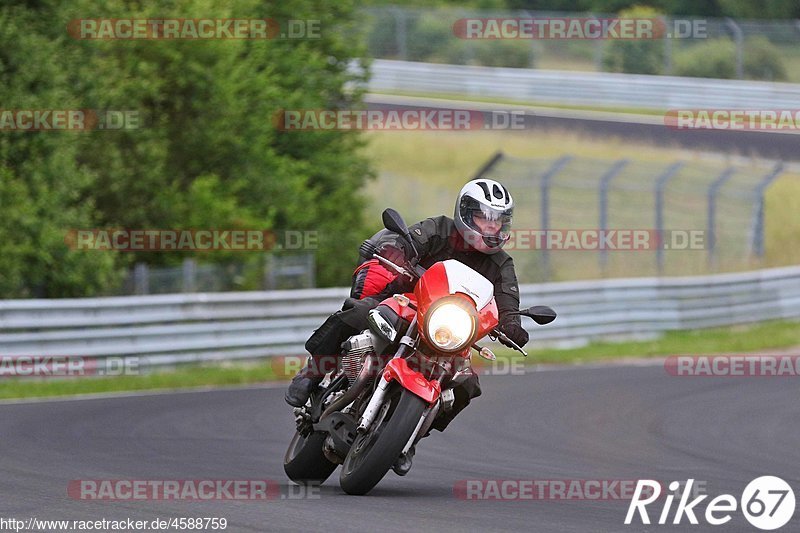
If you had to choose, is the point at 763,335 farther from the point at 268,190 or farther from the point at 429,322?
the point at 429,322

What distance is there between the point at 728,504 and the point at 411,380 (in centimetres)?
171

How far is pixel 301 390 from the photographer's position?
8.56 meters

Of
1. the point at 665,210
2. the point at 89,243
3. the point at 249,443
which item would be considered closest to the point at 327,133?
the point at 665,210

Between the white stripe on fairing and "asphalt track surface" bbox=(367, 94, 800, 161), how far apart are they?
2809cm

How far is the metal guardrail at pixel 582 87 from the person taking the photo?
36.5 meters

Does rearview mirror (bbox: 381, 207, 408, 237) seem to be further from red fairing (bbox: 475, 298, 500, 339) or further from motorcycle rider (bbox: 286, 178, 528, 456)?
red fairing (bbox: 475, 298, 500, 339)

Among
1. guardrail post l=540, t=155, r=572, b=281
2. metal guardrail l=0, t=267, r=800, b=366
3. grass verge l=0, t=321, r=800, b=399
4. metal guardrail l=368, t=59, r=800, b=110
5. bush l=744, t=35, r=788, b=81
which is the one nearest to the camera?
grass verge l=0, t=321, r=800, b=399

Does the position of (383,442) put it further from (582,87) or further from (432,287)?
(582,87)

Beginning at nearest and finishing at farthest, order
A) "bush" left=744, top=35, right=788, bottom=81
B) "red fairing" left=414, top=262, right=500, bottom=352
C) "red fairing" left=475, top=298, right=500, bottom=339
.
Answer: "red fairing" left=414, top=262, right=500, bottom=352
"red fairing" left=475, top=298, right=500, bottom=339
"bush" left=744, top=35, right=788, bottom=81

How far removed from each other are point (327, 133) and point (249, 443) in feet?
65.8

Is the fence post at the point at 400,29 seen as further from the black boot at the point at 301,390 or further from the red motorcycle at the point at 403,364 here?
the red motorcycle at the point at 403,364

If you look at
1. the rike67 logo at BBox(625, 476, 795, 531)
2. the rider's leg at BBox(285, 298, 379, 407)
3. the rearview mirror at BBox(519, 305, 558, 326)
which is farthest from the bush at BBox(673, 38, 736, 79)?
the rearview mirror at BBox(519, 305, 558, 326)

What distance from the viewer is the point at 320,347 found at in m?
8.50

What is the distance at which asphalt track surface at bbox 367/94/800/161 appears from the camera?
35.6 meters
